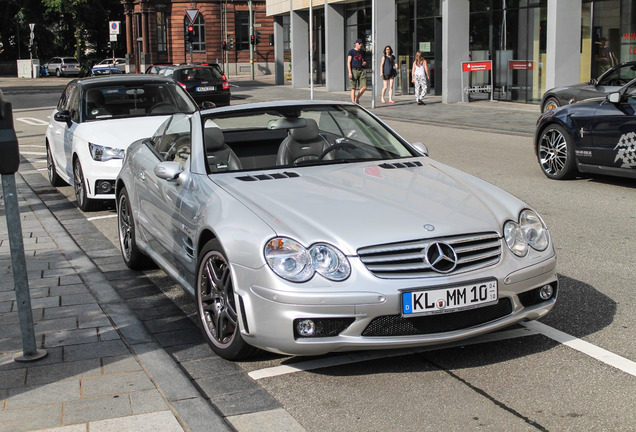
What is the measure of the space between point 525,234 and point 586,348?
28.8 inches

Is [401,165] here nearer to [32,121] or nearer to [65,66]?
[32,121]

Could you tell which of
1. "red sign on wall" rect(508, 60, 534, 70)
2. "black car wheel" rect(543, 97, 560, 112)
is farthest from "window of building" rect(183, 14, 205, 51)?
"black car wheel" rect(543, 97, 560, 112)

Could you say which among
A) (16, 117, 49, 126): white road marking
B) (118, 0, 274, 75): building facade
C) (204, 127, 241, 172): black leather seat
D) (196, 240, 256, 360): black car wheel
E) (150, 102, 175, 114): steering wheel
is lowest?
(196, 240, 256, 360): black car wheel

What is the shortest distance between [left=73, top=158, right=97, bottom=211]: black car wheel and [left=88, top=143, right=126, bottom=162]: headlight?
0.94 feet

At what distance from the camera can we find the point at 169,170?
559cm

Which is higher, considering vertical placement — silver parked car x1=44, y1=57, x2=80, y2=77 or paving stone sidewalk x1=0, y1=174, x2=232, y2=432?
silver parked car x1=44, y1=57, x2=80, y2=77

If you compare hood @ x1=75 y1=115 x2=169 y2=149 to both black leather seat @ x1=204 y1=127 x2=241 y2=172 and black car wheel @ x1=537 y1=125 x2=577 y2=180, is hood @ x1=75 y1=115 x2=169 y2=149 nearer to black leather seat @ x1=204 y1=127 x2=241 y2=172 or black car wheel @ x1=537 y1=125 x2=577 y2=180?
black leather seat @ x1=204 y1=127 x2=241 y2=172

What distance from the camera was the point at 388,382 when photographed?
14.3 ft

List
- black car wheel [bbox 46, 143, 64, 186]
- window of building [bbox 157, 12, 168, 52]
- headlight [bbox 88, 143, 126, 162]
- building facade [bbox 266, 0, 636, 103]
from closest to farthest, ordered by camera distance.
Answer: headlight [bbox 88, 143, 126, 162] < black car wheel [bbox 46, 143, 64, 186] < building facade [bbox 266, 0, 636, 103] < window of building [bbox 157, 12, 168, 52]

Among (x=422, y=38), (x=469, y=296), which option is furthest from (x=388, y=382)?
(x=422, y=38)

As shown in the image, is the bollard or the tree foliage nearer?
the bollard

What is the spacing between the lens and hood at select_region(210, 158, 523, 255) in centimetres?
439

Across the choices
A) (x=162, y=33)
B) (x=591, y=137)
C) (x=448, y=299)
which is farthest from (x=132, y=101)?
(x=162, y=33)

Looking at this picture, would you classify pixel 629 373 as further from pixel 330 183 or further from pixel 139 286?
pixel 139 286
